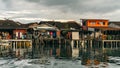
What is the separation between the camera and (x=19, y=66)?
98.3 feet

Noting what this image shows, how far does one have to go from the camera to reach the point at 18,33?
65.2 m

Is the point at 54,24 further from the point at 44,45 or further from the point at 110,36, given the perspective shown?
the point at 110,36

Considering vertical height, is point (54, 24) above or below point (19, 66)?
above

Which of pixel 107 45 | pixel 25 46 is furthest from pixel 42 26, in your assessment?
pixel 107 45

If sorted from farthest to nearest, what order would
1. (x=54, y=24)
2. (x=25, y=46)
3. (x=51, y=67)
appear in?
(x=54, y=24), (x=25, y=46), (x=51, y=67)

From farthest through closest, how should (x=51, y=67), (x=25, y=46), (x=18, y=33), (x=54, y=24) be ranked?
1. (x=54, y=24)
2. (x=18, y=33)
3. (x=25, y=46)
4. (x=51, y=67)

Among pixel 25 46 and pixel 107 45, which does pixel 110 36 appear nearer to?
pixel 107 45

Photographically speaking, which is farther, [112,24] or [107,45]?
[112,24]

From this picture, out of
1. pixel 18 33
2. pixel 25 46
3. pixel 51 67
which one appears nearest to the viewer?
pixel 51 67

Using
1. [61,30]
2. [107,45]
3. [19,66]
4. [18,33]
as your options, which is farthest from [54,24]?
[19,66]

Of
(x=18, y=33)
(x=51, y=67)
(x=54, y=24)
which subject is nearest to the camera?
(x=51, y=67)

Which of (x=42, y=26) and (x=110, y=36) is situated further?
(x=42, y=26)

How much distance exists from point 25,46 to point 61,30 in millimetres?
10816

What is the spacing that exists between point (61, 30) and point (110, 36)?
1156 centimetres
